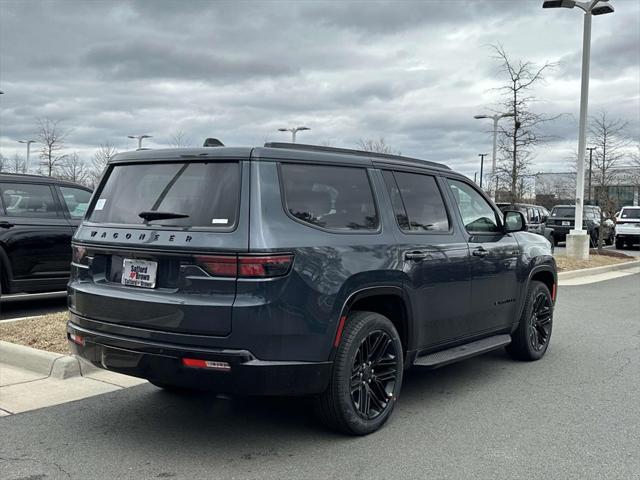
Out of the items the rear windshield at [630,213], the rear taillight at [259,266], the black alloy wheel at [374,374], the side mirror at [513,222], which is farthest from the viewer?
the rear windshield at [630,213]

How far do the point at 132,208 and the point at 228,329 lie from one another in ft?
3.92

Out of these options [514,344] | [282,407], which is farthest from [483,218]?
[282,407]

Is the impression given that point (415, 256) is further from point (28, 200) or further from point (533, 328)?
point (28, 200)

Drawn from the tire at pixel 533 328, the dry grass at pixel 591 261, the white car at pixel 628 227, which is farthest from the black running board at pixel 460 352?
the white car at pixel 628 227

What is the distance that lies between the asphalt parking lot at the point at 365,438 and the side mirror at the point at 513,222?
1380 millimetres

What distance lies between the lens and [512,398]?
5.21 metres

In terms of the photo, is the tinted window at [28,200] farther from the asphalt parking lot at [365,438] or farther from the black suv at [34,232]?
the asphalt parking lot at [365,438]

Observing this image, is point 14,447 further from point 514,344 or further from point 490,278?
point 514,344

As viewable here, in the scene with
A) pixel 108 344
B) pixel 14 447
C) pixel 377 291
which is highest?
pixel 377 291

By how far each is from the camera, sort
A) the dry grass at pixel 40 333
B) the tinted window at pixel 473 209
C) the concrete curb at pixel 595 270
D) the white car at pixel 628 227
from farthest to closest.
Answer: the white car at pixel 628 227 < the concrete curb at pixel 595 270 < the dry grass at pixel 40 333 < the tinted window at pixel 473 209

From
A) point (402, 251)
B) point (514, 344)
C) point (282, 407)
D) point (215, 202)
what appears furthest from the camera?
point (514, 344)

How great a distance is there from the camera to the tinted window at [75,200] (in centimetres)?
853

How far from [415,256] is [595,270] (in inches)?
505

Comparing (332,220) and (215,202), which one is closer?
(215,202)
